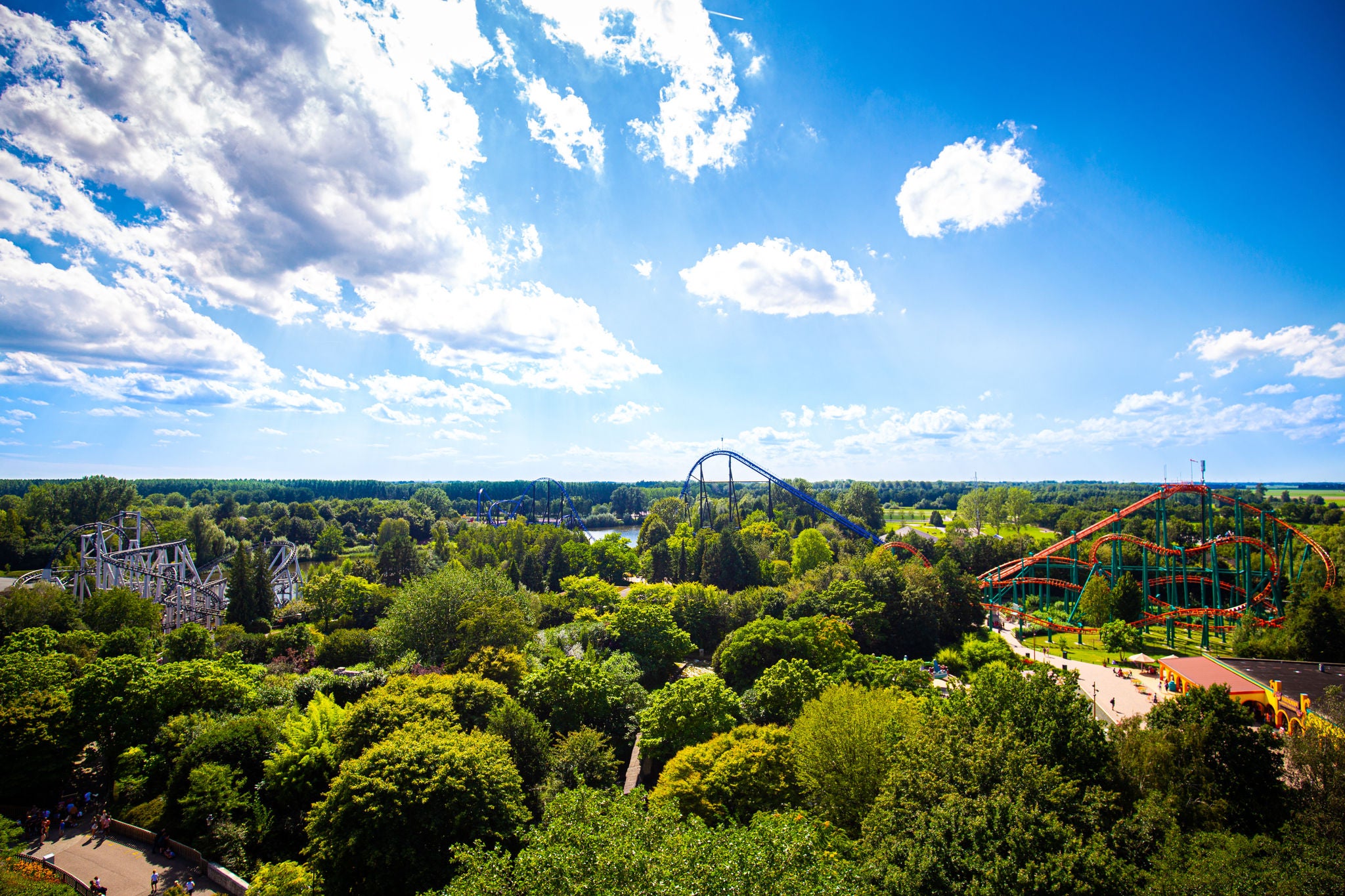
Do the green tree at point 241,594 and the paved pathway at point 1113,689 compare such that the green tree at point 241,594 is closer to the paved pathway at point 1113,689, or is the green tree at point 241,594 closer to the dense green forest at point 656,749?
the dense green forest at point 656,749

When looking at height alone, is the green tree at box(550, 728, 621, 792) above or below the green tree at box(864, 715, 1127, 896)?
below

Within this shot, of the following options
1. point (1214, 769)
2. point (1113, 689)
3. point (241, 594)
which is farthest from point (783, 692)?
point (241, 594)

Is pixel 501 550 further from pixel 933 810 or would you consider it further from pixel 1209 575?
pixel 1209 575

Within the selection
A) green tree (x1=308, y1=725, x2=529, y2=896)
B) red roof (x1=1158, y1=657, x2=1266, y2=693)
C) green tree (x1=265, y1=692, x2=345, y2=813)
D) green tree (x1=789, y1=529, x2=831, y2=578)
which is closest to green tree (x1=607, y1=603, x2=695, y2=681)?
green tree (x1=265, y1=692, x2=345, y2=813)

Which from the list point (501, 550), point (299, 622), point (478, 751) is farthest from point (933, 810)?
point (501, 550)

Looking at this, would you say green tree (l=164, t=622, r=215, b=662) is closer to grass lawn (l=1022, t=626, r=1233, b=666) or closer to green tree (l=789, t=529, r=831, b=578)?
green tree (l=789, t=529, r=831, b=578)

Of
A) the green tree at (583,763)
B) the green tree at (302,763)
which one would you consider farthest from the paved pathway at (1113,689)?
the green tree at (302,763)
